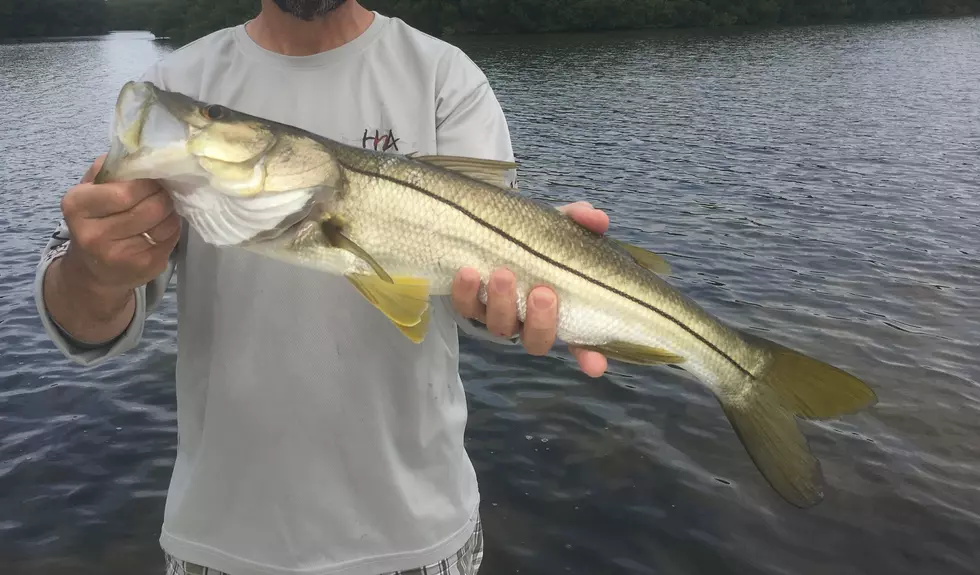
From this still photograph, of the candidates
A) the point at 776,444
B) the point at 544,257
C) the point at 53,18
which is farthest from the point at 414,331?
the point at 53,18

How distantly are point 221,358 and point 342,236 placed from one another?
0.67 metres

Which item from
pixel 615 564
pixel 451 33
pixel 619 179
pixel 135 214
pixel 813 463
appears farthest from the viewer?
pixel 451 33

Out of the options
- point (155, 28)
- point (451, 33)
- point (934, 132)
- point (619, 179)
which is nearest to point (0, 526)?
point (619, 179)

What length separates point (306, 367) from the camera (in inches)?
98.8

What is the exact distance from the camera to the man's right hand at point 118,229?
1.92 meters

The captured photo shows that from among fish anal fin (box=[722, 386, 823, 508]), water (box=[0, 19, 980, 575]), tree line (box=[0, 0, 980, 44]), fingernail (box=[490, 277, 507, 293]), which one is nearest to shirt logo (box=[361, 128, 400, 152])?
fingernail (box=[490, 277, 507, 293])

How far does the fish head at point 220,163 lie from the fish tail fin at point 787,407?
193 cm

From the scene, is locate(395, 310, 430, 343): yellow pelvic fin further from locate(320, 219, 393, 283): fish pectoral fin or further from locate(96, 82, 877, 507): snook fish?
locate(320, 219, 393, 283): fish pectoral fin

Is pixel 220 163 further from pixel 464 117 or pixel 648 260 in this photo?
pixel 648 260

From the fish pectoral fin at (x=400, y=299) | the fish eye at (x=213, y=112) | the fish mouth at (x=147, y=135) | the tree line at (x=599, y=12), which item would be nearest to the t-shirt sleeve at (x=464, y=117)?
the fish pectoral fin at (x=400, y=299)

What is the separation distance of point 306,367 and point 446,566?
3.05 feet

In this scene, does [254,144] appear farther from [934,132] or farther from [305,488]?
[934,132]

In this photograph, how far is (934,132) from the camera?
70.1 ft

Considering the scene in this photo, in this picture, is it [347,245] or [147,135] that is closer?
[147,135]
